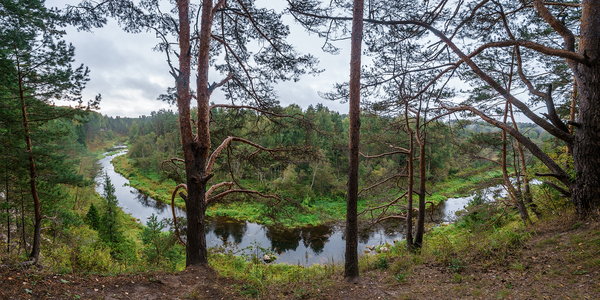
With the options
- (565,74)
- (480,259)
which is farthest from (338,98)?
(565,74)

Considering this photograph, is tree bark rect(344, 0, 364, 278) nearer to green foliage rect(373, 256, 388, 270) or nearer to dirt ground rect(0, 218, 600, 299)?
dirt ground rect(0, 218, 600, 299)

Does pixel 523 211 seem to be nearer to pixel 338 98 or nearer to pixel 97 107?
pixel 338 98

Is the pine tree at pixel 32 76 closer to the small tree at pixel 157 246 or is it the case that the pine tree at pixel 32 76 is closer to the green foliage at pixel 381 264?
the small tree at pixel 157 246

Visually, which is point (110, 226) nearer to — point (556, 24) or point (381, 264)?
point (381, 264)

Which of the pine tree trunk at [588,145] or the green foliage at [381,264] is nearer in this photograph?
the pine tree trunk at [588,145]

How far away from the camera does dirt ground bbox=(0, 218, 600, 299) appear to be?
2914 mm

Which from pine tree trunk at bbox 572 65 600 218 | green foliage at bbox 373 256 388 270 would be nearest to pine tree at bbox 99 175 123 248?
green foliage at bbox 373 256 388 270

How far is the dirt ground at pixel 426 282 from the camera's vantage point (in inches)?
115

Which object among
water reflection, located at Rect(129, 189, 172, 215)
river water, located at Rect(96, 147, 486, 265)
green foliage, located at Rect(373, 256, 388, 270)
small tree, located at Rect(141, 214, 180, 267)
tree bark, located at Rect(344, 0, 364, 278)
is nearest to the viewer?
tree bark, located at Rect(344, 0, 364, 278)

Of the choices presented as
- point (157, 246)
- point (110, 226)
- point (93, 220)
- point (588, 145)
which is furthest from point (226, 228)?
point (588, 145)

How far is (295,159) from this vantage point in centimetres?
580

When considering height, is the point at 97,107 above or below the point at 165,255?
above

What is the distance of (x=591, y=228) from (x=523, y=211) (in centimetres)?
439

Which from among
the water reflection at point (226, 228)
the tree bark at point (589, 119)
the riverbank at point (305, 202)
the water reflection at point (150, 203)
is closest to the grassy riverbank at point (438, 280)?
the tree bark at point (589, 119)
